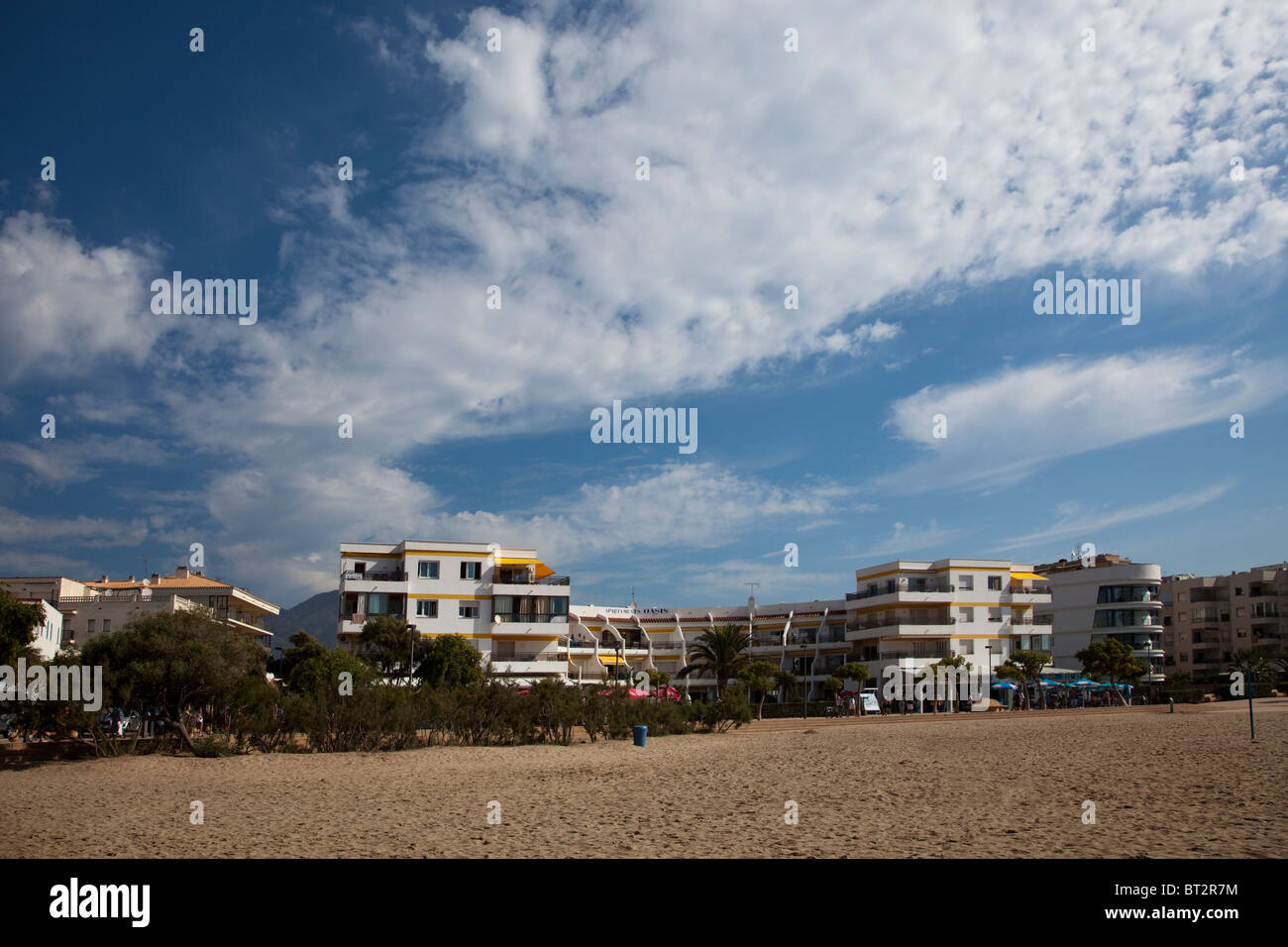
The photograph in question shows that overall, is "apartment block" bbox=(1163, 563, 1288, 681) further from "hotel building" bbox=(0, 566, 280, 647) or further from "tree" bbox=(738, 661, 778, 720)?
"hotel building" bbox=(0, 566, 280, 647)

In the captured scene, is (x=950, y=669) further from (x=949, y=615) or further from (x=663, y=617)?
(x=663, y=617)

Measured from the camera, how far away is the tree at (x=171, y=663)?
25.4 metres

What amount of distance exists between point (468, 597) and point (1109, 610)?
163ft

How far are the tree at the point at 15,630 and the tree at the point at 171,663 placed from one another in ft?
8.50

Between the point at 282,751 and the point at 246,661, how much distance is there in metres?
3.03

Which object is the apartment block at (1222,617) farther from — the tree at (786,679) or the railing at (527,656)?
the railing at (527,656)

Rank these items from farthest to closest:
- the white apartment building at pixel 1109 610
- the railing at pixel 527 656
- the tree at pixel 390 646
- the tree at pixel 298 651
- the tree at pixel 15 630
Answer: the white apartment building at pixel 1109 610
the railing at pixel 527 656
the tree at pixel 298 651
the tree at pixel 390 646
the tree at pixel 15 630

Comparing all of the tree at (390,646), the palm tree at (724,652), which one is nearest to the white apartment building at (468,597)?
the tree at (390,646)

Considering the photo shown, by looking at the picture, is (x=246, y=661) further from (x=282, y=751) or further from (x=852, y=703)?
(x=852, y=703)

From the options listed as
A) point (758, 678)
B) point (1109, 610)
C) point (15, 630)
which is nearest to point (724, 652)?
point (758, 678)

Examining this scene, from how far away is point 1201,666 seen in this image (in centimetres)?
8238

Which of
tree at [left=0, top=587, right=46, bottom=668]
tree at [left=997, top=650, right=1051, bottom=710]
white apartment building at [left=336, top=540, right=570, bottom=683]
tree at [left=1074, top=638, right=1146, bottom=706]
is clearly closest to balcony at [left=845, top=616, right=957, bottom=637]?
tree at [left=997, top=650, right=1051, bottom=710]

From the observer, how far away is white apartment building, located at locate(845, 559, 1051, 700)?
6638cm
